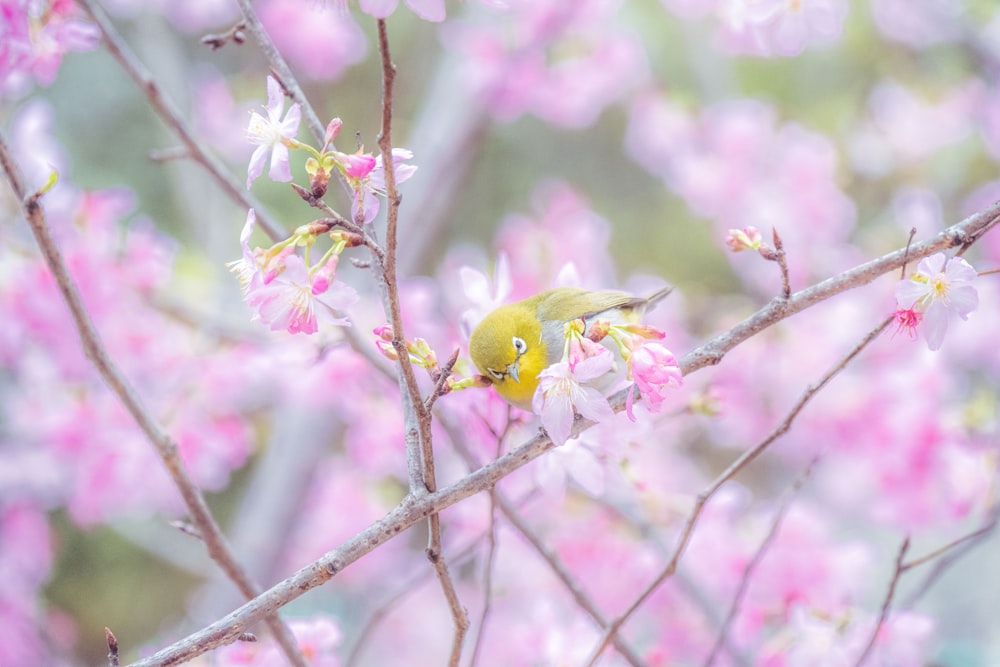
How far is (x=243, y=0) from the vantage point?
2.19ft

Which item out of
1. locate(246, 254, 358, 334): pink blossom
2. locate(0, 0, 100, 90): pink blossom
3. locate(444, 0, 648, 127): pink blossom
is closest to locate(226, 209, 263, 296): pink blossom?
locate(246, 254, 358, 334): pink blossom

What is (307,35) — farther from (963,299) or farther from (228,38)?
(963,299)

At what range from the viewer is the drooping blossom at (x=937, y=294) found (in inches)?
22.7

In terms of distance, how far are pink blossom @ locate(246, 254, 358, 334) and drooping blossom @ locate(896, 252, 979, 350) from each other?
15.5 inches

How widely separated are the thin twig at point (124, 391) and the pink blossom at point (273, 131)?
0.18 meters

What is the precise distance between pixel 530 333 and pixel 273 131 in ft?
1.21

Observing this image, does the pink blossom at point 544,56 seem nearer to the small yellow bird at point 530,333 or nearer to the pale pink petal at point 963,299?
the small yellow bird at point 530,333

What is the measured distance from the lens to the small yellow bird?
0.81 metres

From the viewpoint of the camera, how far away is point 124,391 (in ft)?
2.22

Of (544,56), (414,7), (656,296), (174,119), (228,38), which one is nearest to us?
(414,7)

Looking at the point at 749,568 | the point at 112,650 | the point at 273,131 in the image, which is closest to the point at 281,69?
the point at 273,131

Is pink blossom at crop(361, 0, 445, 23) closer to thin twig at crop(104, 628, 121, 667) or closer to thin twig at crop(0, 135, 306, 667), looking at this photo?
thin twig at crop(0, 135, 306, 667)

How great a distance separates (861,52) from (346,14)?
9.55ft

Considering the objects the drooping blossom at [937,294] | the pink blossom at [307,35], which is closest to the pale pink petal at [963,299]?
the drooping blossom at [937,294]
